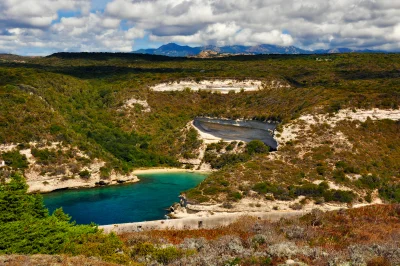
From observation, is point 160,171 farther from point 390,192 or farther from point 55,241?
point 55,241

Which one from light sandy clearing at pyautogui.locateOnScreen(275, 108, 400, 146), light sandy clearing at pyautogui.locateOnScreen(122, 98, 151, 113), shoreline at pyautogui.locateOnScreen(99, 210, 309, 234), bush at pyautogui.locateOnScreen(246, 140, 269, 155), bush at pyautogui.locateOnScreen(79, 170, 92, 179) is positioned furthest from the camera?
light sandy clearing at pyautogui.locateOnScreen(122, 98, 151, 113)

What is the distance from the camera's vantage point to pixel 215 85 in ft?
257

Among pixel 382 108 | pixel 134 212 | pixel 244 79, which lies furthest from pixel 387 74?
pixel 134 212

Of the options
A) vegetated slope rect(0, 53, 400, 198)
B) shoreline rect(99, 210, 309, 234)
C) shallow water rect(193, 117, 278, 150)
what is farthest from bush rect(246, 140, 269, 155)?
shoreline rect(99, 210, 309, 234)

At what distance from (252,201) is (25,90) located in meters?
39.1

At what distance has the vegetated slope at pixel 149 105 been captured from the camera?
156 feet

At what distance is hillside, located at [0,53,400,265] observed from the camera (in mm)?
16594

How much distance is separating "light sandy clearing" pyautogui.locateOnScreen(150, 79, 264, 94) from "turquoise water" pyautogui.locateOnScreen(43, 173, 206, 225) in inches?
1189

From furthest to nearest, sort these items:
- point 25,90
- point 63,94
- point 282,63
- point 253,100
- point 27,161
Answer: point 282,63, point 63,94, point 253,100, point 25,90, point 27,161

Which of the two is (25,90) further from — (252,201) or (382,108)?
(382,108)

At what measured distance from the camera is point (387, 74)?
76.1 metres

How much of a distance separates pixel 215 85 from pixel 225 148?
24260mm

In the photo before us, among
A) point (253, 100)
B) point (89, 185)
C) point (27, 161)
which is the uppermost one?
point (253, 100)

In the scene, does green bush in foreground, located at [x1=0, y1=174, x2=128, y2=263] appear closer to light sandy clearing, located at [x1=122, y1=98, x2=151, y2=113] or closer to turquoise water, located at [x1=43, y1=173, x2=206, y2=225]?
turquoise water, located at [x1=43, y1=173, x2=206, y2=225]
